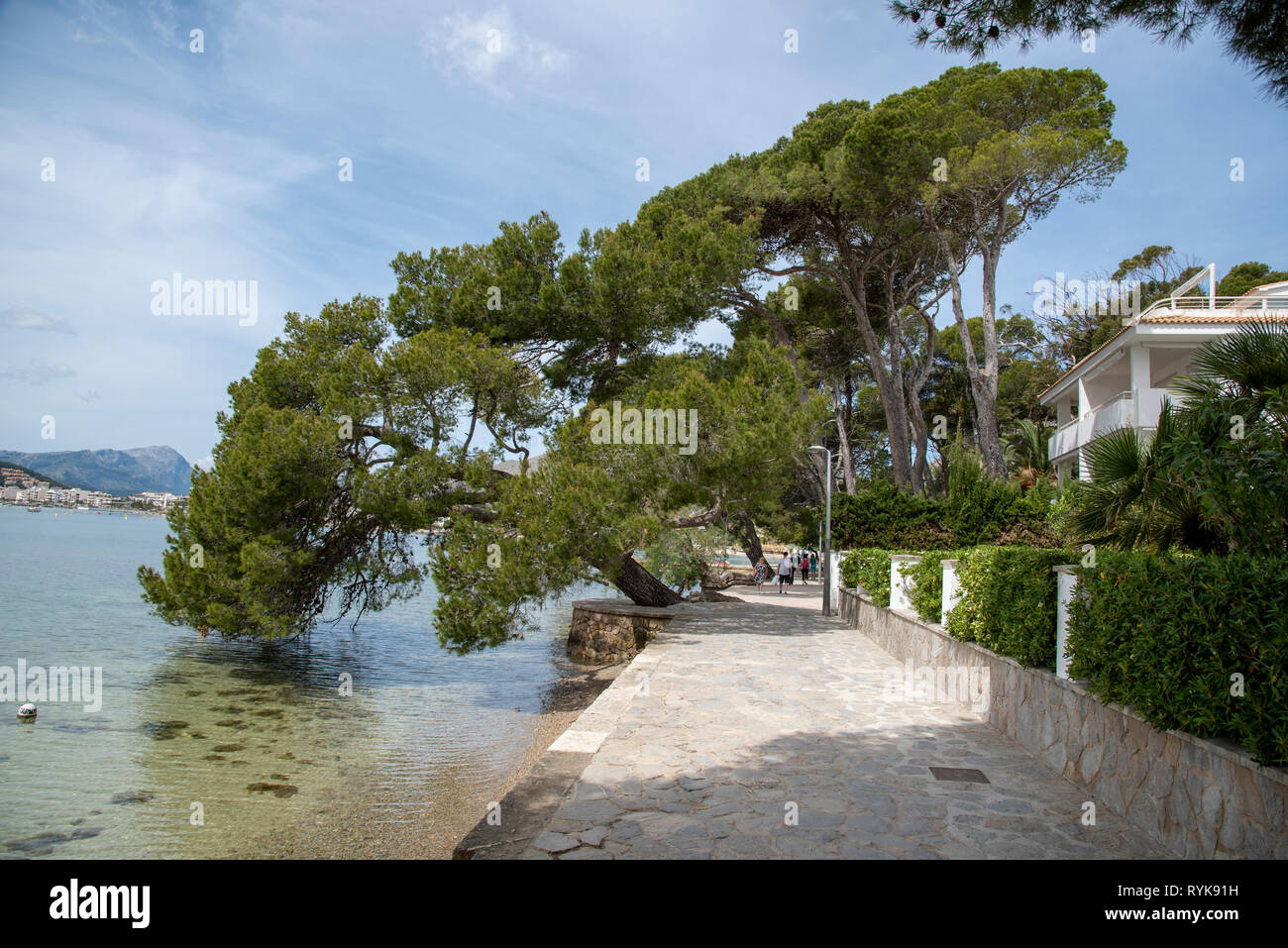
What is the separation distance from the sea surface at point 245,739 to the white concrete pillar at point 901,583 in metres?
5.87

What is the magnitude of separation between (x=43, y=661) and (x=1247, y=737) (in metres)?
21.2

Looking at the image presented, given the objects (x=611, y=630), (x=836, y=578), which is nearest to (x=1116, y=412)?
(x=836, y=578)

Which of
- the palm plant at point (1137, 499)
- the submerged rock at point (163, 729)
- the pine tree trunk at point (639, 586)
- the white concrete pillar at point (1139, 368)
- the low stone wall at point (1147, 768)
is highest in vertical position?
the white concrete pillar at point (1139, 368)

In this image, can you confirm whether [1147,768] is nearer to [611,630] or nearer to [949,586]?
[949,586]

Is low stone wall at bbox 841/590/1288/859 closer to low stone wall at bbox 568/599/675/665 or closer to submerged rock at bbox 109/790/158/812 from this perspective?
submerged rock at bbox 109/790/158/812

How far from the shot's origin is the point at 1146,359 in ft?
61.8

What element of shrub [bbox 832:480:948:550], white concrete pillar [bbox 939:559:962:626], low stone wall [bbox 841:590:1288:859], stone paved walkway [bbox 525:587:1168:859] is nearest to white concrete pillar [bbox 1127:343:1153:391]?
shrub [bbox 832:480:948:550]

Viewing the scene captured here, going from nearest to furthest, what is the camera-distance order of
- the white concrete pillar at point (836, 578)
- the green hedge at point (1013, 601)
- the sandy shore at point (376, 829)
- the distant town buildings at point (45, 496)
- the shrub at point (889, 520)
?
the green hedge at point (1013, 601), the sandy shore at point (376, 829), the shrub at point (889, 520), the white concrete pillar at point (836, 578), the distant town buildings at point (45, 496)

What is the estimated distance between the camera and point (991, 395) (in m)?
22.1

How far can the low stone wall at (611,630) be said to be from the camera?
1627cm

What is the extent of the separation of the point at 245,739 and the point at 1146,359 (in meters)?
20.7

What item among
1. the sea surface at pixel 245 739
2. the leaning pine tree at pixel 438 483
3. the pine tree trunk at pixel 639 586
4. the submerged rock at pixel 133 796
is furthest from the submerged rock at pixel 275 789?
the pine tree trunk at pixel 639 586

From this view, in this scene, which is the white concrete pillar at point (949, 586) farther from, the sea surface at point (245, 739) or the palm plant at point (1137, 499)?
the sea surface at point (245, 739)

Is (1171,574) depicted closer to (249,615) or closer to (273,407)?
(249,615)
